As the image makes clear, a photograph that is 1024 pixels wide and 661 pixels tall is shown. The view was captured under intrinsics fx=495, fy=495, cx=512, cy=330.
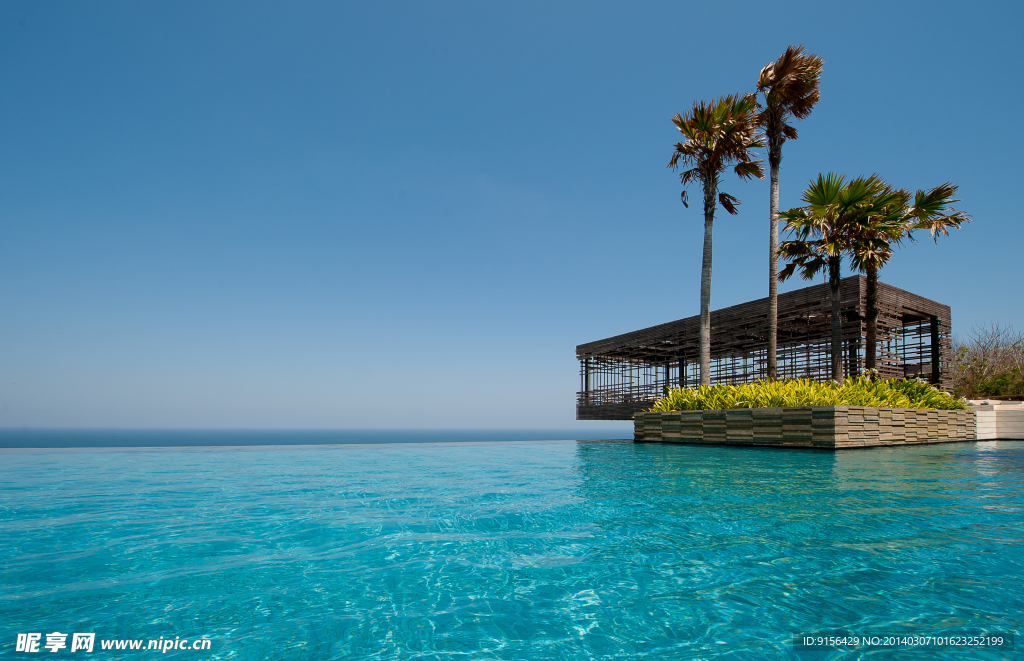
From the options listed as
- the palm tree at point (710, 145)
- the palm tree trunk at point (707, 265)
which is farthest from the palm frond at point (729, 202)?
the palm tree trunk at point (707, 265)

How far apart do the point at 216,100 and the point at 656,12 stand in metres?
14.4

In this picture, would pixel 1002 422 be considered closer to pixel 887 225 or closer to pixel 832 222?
pixel 887 225

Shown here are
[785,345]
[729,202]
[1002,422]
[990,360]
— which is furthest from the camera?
[990,360]

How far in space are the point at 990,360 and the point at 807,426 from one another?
39.3m

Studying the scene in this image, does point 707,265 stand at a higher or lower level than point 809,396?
higher

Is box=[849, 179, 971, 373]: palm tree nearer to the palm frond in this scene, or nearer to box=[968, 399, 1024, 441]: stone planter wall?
the palm frond

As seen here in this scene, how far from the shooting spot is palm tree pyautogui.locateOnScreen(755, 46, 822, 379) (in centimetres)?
1381

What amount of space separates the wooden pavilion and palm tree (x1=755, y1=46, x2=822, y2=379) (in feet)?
11.4

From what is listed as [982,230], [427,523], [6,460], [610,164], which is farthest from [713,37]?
[6,460]

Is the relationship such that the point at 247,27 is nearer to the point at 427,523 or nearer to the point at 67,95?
the point at 67,95

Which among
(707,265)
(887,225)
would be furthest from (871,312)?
(707,265)

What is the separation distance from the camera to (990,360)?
121 ft

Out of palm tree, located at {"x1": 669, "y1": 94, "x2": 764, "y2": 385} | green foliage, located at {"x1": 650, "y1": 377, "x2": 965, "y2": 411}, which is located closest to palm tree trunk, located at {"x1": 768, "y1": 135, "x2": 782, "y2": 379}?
palm tree, located at {"x1": 669, "y1": 94, "x2": 764, "y2": 385}

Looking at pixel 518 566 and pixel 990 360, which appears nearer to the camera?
pixel 518 566
